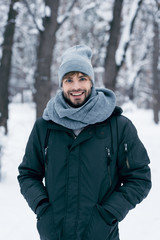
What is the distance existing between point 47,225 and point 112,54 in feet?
25.3

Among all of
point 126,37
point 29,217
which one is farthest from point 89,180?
point 126,37

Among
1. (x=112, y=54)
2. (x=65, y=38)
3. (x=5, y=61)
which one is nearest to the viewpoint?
(x=112, y=54)

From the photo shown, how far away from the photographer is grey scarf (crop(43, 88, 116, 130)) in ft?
6.37

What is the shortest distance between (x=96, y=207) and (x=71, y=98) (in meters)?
0.74

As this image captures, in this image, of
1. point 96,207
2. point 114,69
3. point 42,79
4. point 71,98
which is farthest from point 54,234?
point 114,69

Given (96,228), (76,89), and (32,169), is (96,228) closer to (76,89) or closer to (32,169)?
(32,169)

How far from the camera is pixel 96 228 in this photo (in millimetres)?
1825

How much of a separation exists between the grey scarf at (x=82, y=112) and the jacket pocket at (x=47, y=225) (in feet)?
1.86

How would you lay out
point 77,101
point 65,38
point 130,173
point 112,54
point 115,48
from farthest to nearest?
point 65,38
point 115,48
point 112,54
point 77,101
point 130,173

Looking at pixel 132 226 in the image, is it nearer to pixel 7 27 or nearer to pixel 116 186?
pixel 116 186

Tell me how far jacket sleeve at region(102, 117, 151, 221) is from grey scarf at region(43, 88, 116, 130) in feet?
0.49

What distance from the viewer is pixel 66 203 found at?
6.11ft

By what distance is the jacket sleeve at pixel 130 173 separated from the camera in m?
1.89

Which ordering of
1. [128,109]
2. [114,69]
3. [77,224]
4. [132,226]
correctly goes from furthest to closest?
[128,109] → [114,69] → [132,226] → [77,224]
